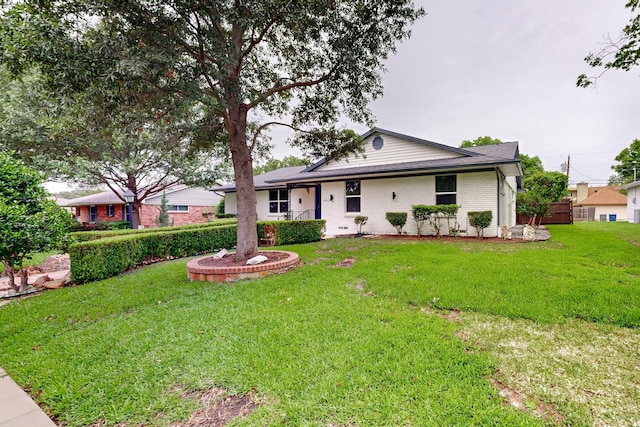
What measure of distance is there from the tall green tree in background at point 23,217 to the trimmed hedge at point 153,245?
84cm

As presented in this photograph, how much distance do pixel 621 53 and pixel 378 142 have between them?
769 centimetres

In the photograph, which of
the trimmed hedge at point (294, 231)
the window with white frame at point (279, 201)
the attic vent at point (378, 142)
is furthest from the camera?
the window with white frame at point (279, 201)

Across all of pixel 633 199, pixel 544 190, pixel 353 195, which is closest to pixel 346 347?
pixel 353 195

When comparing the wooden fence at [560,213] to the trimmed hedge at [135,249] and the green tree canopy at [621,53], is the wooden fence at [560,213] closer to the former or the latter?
the green tree canopy at [621,53]

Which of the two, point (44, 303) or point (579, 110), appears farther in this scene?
point (579, 110)

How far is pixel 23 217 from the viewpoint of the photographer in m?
4.82

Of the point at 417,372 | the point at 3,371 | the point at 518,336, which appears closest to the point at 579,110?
the point at 518,336

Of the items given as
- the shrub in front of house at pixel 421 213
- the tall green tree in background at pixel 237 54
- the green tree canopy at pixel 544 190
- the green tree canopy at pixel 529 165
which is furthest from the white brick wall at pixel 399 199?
the green tree canopy at pixel 529 165

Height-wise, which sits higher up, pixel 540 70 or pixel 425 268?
pixel 540 70

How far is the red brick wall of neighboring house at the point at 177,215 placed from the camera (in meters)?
22.2

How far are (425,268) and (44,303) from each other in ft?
23.4

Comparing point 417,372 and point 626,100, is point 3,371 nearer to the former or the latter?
point 417,372

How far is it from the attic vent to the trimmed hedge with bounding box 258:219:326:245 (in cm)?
486

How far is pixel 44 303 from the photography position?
16.4 feet
